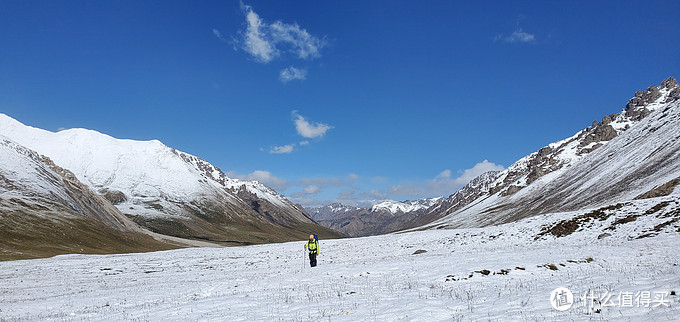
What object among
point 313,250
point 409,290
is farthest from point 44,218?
point 409,290

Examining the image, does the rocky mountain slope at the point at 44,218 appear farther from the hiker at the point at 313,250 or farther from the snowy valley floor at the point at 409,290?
the hiker at the point at 313,250

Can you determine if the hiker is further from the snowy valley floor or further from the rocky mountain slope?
the rocky mountain slope

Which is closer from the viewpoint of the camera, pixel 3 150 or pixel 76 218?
pixel 76 218

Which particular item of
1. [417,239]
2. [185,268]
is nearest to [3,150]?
[185,268]

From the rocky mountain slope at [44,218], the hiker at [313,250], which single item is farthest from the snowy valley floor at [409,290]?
the rocky mountain slope at [44,218]

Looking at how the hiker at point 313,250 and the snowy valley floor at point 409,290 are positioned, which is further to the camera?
the hiker at point 313,250

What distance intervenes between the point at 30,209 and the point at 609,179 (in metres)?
174

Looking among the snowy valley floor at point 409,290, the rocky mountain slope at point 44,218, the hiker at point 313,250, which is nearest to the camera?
the snowy valley floor at point 409,290

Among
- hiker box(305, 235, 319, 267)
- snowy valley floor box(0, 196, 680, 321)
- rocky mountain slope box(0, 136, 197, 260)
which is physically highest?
rocky mountain slope box(0, 136, 197, 260)

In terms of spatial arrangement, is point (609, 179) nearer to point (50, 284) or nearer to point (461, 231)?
point (461, 231)

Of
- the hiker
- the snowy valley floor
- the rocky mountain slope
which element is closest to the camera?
the snowy valley floor

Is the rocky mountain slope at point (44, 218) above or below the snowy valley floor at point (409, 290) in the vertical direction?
above

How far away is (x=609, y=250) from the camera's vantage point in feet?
75.8

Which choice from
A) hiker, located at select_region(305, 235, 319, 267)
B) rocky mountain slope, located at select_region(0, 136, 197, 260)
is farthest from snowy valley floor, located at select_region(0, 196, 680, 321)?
rocky mountain slope, located at select_region(0, 136, 197, 260)
